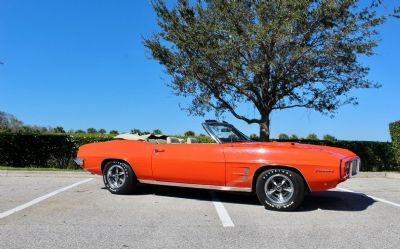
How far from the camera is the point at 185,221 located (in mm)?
6043

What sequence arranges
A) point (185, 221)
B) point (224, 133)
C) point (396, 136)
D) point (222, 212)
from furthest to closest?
point (396, 136) < point (224, 133) < point (222, 212) < point (185, 221)

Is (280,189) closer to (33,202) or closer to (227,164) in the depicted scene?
(227,164)

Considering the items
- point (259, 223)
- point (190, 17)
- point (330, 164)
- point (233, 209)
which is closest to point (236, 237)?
point (259, 223)

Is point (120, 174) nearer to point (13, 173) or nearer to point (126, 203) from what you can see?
point (126, 203)

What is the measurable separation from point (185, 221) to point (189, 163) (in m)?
1.56

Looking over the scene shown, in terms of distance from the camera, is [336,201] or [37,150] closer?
[336,201]

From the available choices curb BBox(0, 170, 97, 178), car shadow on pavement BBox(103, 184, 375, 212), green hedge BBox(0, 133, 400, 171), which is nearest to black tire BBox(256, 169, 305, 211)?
car shadow on pavement BBox(103, 184, 375, 212)

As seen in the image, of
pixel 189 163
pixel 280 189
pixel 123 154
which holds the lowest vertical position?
pixel 280 189

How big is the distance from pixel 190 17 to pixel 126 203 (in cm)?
849

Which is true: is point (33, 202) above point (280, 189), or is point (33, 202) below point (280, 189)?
below

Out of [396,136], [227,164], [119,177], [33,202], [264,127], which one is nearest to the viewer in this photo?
[227,164]

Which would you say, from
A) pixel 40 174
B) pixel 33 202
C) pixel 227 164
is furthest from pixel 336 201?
pixel 40 174

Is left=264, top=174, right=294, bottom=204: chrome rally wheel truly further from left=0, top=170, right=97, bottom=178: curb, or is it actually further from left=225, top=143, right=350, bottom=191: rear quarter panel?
left=0, top=170, right=97, bottom=178: curb

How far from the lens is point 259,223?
19.7ft
